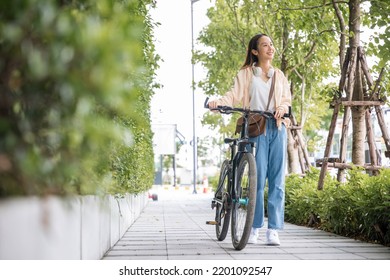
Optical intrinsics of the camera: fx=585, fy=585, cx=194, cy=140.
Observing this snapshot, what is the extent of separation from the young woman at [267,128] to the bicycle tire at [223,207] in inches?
8.2

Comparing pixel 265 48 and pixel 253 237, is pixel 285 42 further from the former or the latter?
pixel 253 237

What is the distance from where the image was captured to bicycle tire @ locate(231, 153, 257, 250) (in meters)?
3.51

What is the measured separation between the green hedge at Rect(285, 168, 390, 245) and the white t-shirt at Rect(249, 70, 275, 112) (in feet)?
3.17

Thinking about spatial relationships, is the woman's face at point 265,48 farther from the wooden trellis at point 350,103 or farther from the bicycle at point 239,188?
the wooden trellis at point 350,103

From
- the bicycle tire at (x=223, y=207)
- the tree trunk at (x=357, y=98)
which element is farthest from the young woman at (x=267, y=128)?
the tree trunk at (x=357, y=98)

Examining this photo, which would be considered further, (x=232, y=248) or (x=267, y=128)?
(x=267, y=128)

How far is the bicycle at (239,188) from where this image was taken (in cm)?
354

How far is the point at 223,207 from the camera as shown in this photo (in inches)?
157

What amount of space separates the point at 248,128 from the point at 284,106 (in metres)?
0.28

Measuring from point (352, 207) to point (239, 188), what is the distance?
119cm

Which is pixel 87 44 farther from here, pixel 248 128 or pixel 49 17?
pixel 248 128

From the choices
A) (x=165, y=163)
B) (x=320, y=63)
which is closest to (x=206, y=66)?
(x=320, y=63)

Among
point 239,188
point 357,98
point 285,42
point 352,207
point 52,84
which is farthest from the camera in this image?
point 285,42

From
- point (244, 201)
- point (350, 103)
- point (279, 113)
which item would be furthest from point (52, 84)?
point (350, 103)
